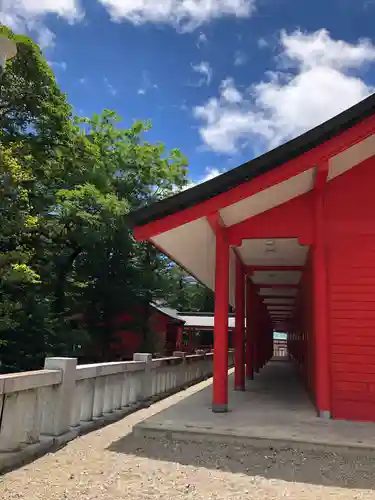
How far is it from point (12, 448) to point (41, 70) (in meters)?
14.5

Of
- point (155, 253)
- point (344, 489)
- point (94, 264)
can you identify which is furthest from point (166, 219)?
point (155, 253)

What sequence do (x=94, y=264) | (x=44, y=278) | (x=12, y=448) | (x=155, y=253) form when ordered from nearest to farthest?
(x=12, y=448) → (x=44, y=278) → (x=94, y=264) → (x=155, y=253)

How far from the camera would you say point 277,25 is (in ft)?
31.6

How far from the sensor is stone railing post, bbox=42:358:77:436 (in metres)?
4.40

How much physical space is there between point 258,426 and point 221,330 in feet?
4.90

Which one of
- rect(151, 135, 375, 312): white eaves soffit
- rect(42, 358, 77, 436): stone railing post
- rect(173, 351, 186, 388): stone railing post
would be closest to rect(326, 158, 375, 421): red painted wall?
rect(151, 135, 375, 312): white eaves soffit

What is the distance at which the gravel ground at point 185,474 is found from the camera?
3.22 m

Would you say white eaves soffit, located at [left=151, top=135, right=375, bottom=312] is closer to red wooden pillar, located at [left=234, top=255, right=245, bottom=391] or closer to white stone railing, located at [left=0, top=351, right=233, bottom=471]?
red wooden pillar, located at [left=234, top=255, right=245, bottom=391]

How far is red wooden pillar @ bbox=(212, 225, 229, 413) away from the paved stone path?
152cm

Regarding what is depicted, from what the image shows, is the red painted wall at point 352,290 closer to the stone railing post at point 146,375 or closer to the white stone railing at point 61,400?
the white stone railing at point 61,400

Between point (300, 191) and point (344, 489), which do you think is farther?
point (300, 191)

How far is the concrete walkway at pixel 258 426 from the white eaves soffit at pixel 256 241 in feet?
8.59

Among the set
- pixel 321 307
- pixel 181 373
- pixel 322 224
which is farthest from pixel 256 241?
pixel 181 373

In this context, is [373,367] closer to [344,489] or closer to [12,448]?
[344,489]
